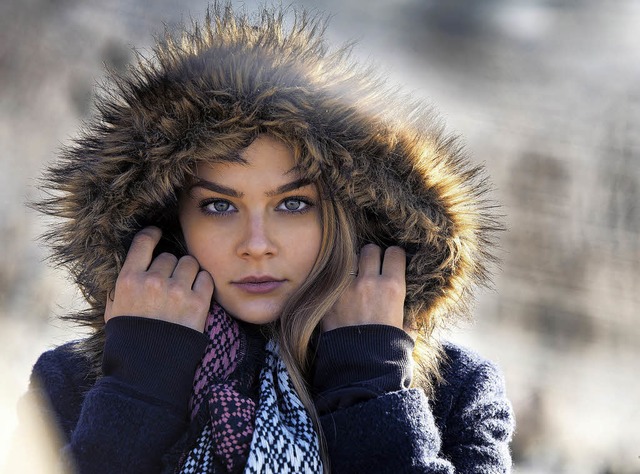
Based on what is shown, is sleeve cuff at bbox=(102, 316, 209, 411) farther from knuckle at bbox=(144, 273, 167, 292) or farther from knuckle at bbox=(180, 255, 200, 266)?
knuckle at bbox=(180, 255, 200, 266)

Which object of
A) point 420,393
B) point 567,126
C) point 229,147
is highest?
point 567,126

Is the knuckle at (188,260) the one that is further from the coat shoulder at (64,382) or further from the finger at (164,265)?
the coat shoulder at (64,382)

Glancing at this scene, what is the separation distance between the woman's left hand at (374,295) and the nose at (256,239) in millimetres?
230

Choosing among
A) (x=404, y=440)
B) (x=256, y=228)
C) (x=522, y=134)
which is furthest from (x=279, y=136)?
(x=522, y=134)

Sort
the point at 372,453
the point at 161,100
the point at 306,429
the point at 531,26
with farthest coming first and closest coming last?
1. the point at 531,26
2. the point at 161,100
3. the point at 306,429
4. the point at 372,453

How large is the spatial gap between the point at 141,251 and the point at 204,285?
0.19m

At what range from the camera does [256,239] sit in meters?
1.81

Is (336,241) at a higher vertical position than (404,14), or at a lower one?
lower

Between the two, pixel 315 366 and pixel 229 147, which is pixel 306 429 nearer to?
pixel 315 366

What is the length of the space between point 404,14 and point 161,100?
11.5 feet

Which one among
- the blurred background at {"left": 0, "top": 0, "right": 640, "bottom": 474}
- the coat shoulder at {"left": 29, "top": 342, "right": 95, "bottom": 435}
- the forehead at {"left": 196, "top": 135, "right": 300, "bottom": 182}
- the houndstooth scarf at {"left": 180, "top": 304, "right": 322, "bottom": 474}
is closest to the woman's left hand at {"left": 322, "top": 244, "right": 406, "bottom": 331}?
the houndstooth scarf at {"left": 180, "top": 304, "right": 322, "bottom": 474}

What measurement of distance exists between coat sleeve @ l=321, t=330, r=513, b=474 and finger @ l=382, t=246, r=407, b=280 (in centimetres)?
24

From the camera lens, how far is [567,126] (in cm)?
532

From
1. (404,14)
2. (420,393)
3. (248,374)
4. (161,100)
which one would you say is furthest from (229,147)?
(404,14)
